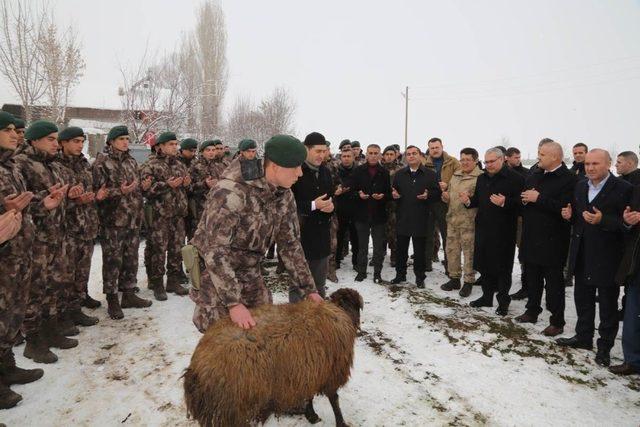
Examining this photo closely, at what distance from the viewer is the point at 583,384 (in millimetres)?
3699

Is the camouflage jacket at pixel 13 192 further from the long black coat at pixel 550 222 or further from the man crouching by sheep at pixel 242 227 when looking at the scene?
the long black coat at pixel 550 222

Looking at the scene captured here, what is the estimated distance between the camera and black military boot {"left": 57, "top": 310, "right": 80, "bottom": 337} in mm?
4675

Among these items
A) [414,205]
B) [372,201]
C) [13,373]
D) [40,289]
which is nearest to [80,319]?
[40,289]

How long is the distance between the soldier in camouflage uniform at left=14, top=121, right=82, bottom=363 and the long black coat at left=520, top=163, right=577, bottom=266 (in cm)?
571

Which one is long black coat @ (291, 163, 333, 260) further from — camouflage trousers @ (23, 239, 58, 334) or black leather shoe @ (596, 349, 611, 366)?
black leather shoe @ (596, 349, 611, 366)

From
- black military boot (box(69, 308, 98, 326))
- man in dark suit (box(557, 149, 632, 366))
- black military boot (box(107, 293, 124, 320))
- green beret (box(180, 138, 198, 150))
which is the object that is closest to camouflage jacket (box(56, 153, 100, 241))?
black military boot (box(107, 293, 124, 320))

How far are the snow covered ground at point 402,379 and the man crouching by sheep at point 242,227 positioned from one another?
1.05m

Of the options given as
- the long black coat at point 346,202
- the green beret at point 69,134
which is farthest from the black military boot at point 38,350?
the long black coat at point 346,202

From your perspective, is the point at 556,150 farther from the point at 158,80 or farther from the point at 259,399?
the point at 158,80

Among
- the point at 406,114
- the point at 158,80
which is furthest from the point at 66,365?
the point at 406,114

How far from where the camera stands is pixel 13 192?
135 inches

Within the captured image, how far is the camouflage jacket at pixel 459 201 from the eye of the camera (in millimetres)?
6270

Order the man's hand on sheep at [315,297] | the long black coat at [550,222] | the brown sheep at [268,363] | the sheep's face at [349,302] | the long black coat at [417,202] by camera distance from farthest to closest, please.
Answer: the long black coat at [417,202] → the long black coat at [550,222] → the sheep's face at [349,302] → the man's hand on sheep at [315,297] → the brown sheep at [268,363]

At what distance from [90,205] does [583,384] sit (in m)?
6.18
